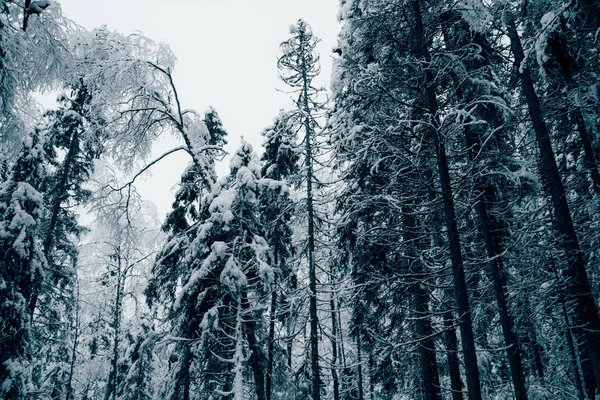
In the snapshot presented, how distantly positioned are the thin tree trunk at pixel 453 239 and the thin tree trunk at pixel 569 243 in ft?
8.88

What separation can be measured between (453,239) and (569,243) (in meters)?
4.38

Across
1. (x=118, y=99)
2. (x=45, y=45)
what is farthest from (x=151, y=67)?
(x=45, y=45)

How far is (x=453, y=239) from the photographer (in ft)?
18.7

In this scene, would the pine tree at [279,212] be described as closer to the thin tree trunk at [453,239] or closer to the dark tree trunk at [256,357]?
the dark tree trunk at [256,357]

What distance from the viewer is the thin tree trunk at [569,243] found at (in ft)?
24.2

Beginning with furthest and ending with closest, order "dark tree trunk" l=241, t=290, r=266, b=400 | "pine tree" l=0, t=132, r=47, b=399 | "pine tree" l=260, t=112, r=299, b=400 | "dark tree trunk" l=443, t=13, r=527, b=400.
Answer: "pine tree" l=260, t=112, r=299, b=400
"dark tree trunk" l=241, t=290, r=266, b=400
"dark tree trunk" l=443, t=13, r=527, b=400
"pine tree" l=0, t=132, r=47, b=399

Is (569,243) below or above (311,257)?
below

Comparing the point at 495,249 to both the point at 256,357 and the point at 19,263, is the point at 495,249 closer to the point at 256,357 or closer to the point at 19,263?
the point at 256,357

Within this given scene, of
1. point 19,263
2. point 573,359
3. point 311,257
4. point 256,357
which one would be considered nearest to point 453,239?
point 311,257

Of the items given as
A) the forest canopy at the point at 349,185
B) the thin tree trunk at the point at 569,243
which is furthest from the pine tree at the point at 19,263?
the thin tree trunk at the point at 569,243

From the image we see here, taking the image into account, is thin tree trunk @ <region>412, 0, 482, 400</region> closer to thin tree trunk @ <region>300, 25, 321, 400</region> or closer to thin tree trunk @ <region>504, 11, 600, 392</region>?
thin tree trunk @ <region>504, 11, 600, 392</region>

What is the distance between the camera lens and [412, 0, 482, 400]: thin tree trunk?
5.15 metres

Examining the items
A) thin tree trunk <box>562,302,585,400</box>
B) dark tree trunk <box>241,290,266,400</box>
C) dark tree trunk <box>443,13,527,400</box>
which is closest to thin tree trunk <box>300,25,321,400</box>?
dark tree trunk <box>241,290,266,400</box>

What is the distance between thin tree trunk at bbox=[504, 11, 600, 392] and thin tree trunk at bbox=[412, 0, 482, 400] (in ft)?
8.88
